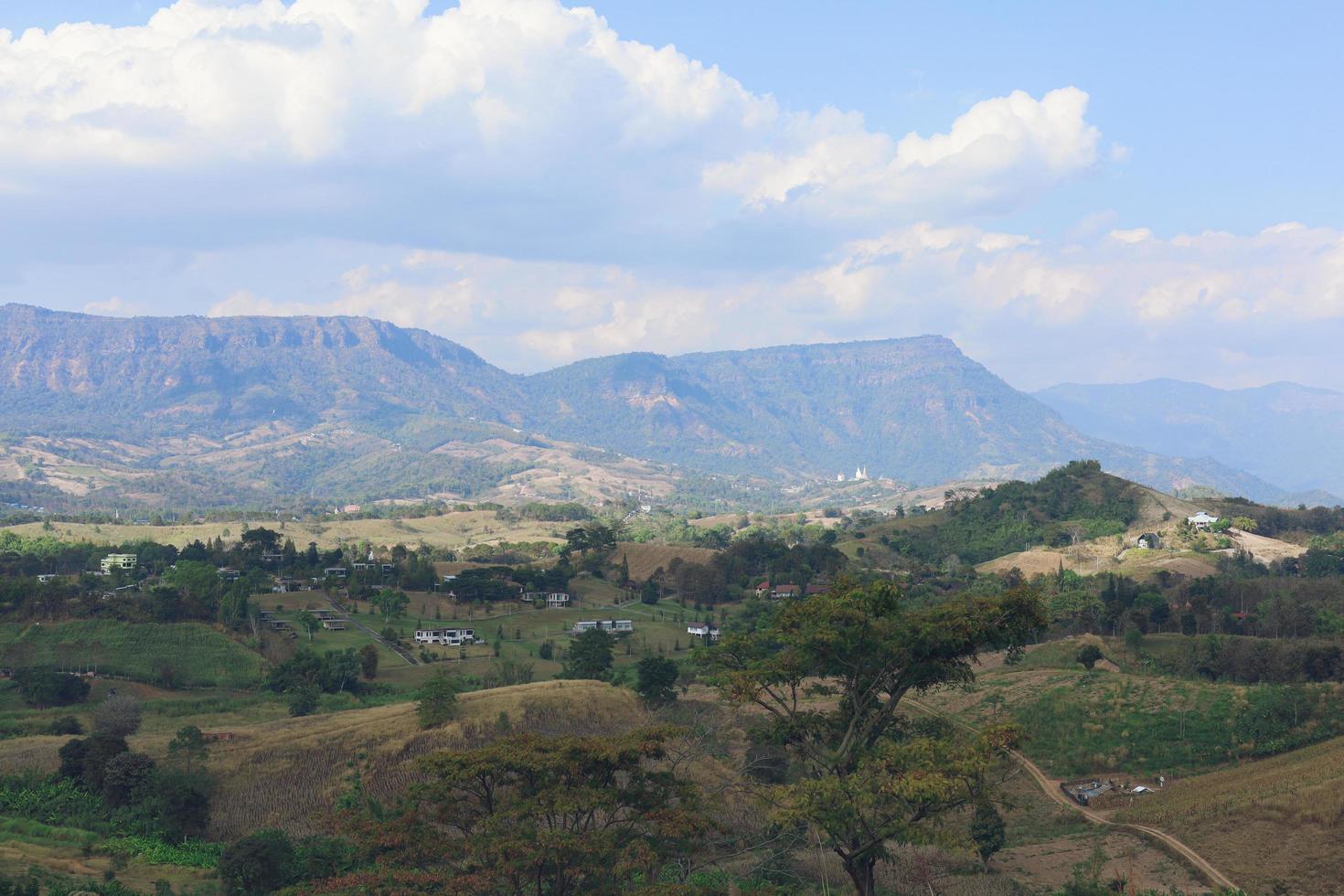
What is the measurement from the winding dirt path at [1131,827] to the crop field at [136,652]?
47761 millimetres

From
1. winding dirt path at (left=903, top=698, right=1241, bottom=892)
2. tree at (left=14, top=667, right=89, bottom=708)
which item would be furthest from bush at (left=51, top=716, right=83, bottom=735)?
winding dirt path at (left=903, top=698, right=1241, bottom=892)

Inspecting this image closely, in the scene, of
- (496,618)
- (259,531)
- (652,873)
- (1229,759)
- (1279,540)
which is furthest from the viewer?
A: (1279,540)

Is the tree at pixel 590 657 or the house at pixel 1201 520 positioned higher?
the house at pixel 1201 520

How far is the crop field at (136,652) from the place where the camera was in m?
74.7

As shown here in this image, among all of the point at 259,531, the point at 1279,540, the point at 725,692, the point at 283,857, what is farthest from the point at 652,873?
the point at 1279,540

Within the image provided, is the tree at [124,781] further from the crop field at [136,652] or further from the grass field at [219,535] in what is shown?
the grass field at [219,535]

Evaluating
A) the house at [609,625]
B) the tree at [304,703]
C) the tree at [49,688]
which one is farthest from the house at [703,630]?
the tree at [49,688]

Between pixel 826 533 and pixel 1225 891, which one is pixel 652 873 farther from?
pixel 826 533

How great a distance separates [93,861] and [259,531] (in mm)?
103626

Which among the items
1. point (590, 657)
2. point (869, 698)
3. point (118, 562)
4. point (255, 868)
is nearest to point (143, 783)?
point (255, 868)

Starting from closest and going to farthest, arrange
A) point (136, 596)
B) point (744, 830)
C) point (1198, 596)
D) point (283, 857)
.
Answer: point (283, 857) < point (744, 830) < point (136, 596) < point (1198, 596)

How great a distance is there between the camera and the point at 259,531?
139250 mm

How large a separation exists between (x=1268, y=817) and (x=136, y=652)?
228 feet

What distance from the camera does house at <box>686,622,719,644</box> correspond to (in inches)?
3871
